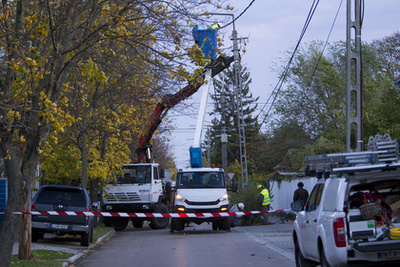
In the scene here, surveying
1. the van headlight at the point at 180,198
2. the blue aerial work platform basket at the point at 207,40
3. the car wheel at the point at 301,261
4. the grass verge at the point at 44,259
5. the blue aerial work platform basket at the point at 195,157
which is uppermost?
the blue aerial work platform basket at the point at 207,40

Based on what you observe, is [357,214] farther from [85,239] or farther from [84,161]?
[84,161]

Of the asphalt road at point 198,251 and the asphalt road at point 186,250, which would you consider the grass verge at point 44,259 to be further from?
the asphalt road at point 198,251

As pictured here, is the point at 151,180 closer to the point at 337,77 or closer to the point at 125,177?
the point at 125,177

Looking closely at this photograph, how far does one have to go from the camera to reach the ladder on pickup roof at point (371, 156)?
8.45 m

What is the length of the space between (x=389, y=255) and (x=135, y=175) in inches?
744

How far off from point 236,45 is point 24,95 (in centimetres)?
1821

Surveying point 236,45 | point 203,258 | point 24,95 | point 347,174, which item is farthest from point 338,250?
point 236,45

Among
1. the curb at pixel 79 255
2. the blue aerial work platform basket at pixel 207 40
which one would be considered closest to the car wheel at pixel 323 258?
the blue aerial work platform basket at pixel 207 40

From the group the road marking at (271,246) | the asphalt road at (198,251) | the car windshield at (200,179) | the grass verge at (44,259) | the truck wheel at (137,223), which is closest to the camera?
the grass verge at (44,259)

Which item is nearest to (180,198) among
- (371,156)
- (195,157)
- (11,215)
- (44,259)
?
(195,157)

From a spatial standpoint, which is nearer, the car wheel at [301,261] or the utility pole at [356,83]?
the car wheel at [301,261]

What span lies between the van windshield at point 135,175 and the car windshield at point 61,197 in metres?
7.22

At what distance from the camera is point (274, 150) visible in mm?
44125

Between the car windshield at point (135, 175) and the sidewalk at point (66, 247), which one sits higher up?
the car windshield at point (135, 175)
